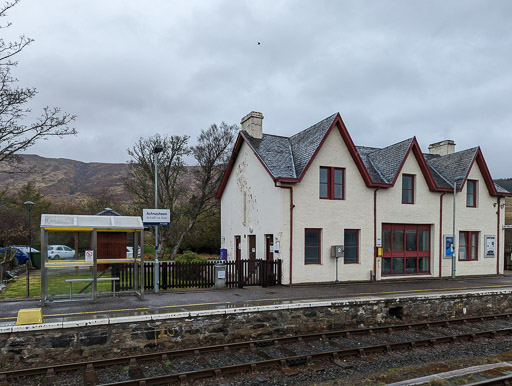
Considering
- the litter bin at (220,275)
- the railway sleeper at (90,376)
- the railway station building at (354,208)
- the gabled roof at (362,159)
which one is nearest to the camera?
the railway sleeper at (90,376)

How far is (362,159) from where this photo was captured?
21125 millimetres

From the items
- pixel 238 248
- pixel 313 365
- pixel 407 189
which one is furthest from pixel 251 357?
pixel 407 189

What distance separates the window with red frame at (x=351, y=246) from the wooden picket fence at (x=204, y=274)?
379 centimetres

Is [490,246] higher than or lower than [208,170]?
lower

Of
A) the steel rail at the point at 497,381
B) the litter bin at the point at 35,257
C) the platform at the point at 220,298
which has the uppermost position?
the platform at the point at 220,298

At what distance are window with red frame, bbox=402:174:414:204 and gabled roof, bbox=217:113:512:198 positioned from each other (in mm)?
826

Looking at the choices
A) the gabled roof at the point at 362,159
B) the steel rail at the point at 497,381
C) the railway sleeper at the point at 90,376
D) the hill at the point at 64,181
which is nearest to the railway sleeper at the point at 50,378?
the railway sleeper at the point at 90,376

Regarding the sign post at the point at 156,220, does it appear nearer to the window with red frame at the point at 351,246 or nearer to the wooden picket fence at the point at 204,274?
the wooden picket fence at the point at 204,274

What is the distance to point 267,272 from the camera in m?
16.5

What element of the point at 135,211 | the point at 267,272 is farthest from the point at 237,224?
the point at 135,211

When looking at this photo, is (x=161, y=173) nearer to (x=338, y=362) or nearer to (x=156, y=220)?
(x=156, y=220)

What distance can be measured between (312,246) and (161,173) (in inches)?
828

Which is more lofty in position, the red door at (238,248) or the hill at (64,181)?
the hill at (64,181)

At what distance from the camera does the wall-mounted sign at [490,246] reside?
22.3 metres
